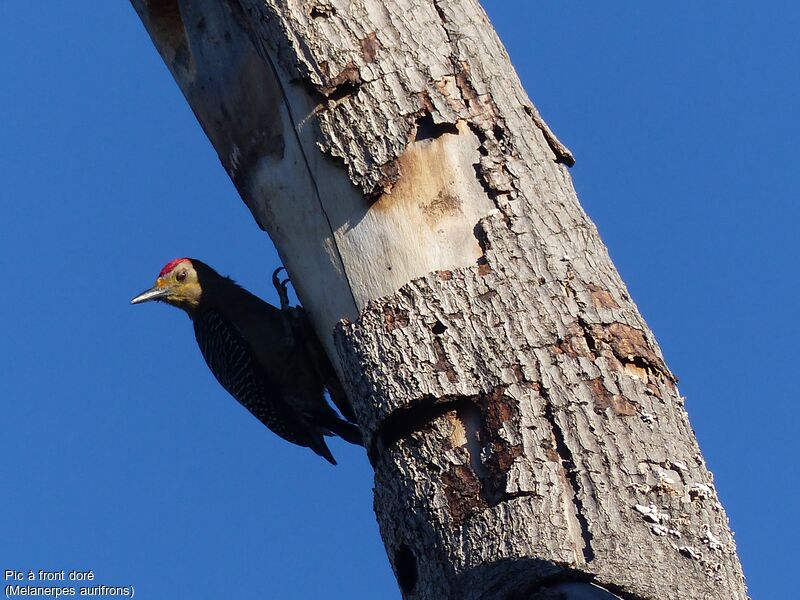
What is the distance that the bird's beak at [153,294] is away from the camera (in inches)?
264

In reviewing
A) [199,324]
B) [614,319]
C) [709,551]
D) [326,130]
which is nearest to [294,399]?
[199,324]

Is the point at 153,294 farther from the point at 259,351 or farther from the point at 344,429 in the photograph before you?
the point at 344,429

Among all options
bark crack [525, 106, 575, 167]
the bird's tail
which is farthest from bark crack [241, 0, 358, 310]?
the bird's tail

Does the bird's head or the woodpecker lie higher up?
the bird's head

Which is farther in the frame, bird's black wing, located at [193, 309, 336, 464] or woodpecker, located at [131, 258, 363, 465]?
bird's black wing, located at [193, 309, 336, 464]

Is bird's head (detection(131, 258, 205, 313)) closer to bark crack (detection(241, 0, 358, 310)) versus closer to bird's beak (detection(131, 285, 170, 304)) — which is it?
bird's beak (detection(131, 285, 170, 304))

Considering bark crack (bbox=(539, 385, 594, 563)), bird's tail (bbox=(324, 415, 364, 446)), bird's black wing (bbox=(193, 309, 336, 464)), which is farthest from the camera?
bird's black wing (bbox=(193, 309, 336, 464))

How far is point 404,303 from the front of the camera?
11.4 feet

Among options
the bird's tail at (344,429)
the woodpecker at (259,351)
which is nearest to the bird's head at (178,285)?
the woodpecker at (259,351)

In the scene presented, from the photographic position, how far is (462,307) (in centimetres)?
338

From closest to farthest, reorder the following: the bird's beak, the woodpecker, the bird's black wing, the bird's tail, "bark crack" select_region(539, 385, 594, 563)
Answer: "bark crack" select_region(539, 385, 594, 563) → the woodpecker → the bird's tail → the bird's black wing → the bird's beak

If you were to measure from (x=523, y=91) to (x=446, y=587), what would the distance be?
1841mm

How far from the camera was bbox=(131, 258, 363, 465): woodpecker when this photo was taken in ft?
19.6

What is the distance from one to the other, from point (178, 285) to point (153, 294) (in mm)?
169
